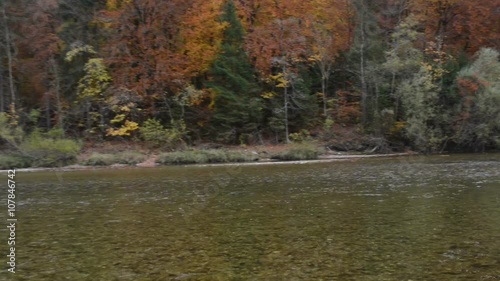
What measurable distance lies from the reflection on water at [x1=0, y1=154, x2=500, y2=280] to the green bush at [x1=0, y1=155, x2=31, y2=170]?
11344 millimetres

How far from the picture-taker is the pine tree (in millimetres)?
50125

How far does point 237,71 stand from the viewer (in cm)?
5169

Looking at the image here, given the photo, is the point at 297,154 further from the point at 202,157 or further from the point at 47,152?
the point at 47,152

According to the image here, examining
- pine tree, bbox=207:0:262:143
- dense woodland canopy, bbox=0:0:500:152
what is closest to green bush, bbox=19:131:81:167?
dense woodland canopy, bbox=0:0:500:152

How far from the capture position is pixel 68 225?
733 inches

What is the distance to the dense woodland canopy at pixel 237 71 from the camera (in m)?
48.6

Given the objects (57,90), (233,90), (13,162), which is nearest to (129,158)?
(13,162)

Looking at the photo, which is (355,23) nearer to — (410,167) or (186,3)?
(186,3)

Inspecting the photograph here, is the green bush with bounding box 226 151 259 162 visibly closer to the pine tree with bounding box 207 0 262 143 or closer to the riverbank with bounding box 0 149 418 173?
the riverbank with bounding box 0 149 418 173

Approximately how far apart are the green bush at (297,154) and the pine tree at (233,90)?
594 centimetres

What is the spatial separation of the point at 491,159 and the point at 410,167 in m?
8.10

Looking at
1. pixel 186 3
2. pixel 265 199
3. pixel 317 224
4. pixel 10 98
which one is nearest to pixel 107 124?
pixel 10 98

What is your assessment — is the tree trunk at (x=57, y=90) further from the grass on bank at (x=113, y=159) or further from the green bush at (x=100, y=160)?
the green bush at (x=100, y=160)

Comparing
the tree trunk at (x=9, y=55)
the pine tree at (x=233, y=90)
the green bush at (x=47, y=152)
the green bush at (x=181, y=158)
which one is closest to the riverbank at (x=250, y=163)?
the green bush at (x=181, y=158)
